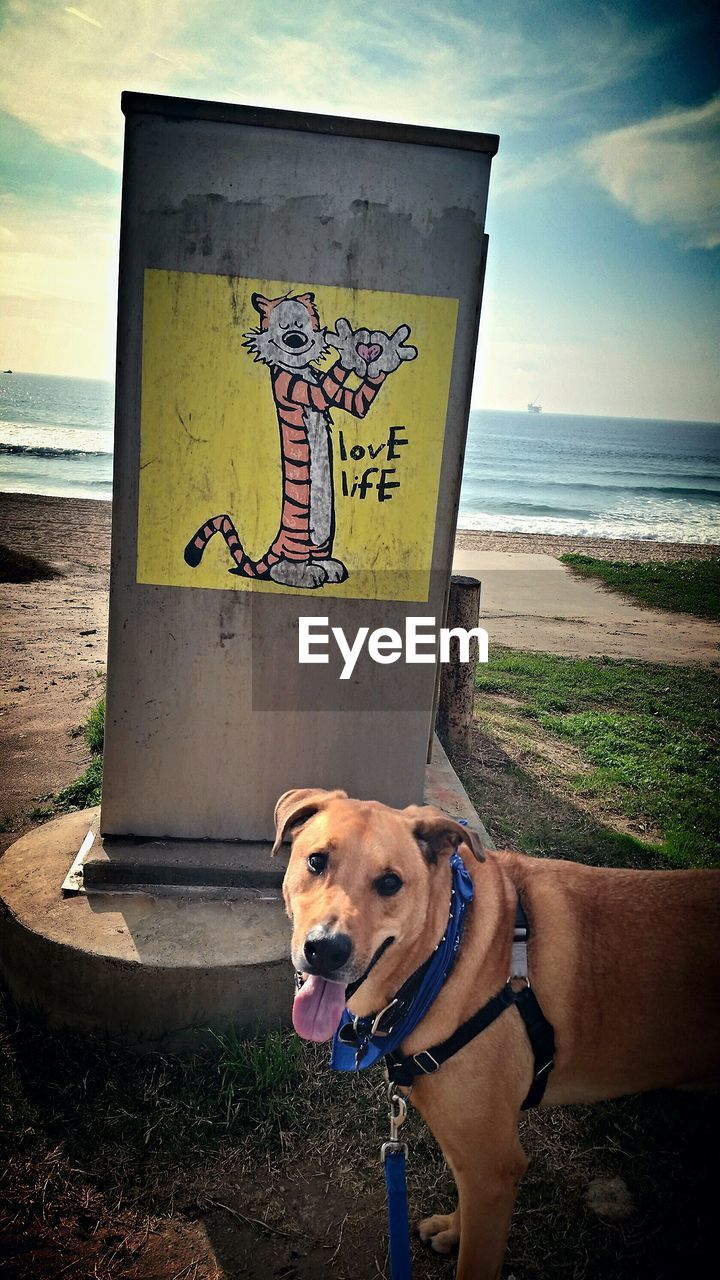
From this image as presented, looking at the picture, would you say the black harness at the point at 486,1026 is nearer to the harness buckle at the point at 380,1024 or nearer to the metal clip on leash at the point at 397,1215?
the harness buckle at the point at 380,1024

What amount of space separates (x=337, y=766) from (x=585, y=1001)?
1.89 meters

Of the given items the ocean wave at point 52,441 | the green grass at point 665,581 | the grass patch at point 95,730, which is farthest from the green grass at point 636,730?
the ocean wave at point 52,441

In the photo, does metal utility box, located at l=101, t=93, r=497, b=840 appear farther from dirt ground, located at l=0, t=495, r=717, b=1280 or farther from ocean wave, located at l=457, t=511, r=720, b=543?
ocean wave, located at l=457, t=511, r=720, b=543

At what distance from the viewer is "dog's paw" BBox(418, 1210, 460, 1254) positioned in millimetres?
2822

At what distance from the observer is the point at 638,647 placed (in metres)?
10.9

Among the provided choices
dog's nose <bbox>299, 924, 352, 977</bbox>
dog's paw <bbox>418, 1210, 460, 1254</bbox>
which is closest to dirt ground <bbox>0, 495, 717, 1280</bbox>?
dog's paw <bbox>418, 1210, 460, 1254</bbox>

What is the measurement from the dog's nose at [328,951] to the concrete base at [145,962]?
132 cm

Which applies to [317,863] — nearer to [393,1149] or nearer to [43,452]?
[393,1149]

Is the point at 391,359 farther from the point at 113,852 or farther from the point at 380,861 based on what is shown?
the point at 113,852

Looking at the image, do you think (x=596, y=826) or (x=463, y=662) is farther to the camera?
(x=463, y=662)

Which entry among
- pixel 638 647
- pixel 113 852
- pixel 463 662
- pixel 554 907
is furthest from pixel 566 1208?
pixel 638 647

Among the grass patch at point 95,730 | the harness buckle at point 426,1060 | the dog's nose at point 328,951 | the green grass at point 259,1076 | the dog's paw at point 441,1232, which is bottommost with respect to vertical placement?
the dog's paw at point 441,1232

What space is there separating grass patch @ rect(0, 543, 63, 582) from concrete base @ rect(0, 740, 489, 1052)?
9.99 m
